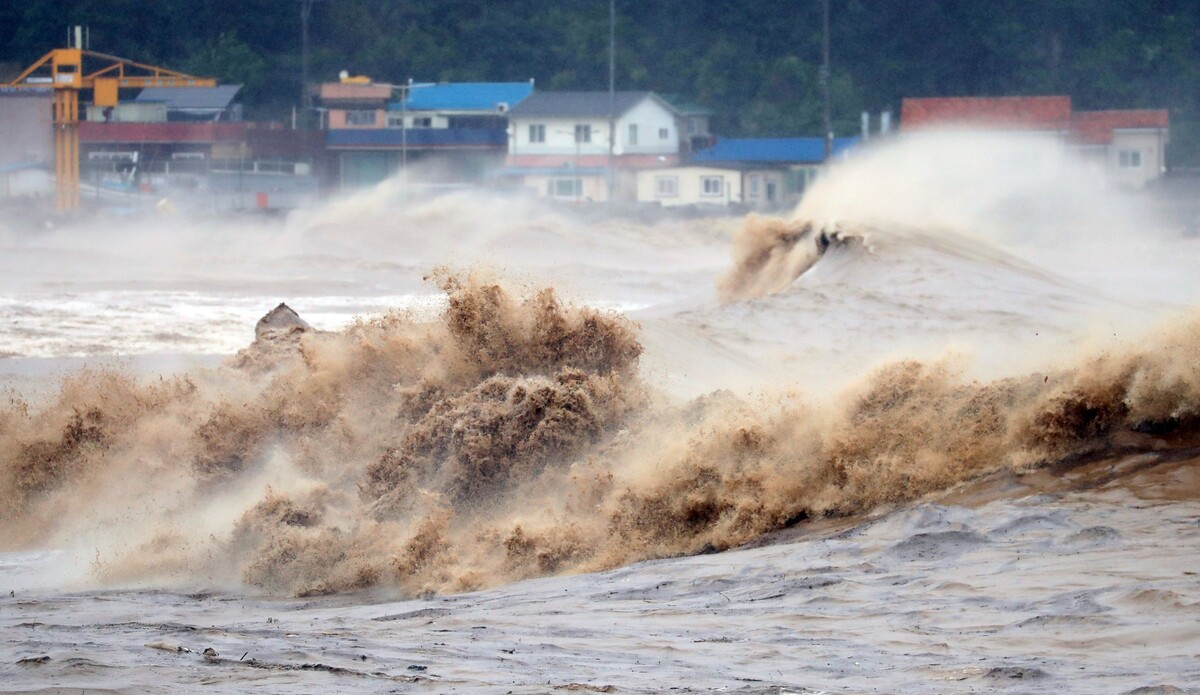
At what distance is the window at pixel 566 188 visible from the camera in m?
62.6

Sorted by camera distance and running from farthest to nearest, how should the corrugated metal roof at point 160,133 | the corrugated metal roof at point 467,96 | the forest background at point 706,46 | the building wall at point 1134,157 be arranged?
the forest background at point 706,46 → the corrugated metal roof at point 467,96 → the corrugated metal roof at point 160,133 → the building wall at point 1134,157

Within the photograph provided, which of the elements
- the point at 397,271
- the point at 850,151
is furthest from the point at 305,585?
the point at 850,151

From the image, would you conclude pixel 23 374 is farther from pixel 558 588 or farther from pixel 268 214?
pixel 268 214

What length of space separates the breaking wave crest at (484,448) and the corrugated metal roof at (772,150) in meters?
49.5

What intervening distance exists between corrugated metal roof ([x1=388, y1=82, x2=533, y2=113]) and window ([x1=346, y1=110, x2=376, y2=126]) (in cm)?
106

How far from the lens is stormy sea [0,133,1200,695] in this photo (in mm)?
6059

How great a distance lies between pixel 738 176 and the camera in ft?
204

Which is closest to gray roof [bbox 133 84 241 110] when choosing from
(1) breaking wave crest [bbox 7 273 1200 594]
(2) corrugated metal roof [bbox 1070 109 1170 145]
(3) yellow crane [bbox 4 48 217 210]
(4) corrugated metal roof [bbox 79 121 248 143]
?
(3) yellow crane [bbox 4 48 217 210]

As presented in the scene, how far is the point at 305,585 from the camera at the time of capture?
9.36m

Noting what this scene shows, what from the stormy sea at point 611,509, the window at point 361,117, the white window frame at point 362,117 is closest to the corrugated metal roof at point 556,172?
the white window frame at point 362,117

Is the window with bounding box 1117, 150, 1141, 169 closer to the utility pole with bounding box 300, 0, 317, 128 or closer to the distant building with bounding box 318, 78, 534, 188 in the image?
the distant building with bounding box 318, 78, 534, 188

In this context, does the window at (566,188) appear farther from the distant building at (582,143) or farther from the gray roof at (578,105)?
the gray roof at (578,105)

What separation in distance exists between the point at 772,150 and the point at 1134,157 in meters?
14.8

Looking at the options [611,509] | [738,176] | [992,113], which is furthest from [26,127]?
[611,509]
